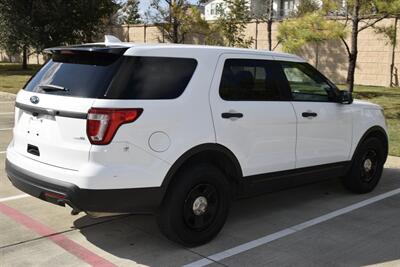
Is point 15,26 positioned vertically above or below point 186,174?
above

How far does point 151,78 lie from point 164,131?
1.53ft

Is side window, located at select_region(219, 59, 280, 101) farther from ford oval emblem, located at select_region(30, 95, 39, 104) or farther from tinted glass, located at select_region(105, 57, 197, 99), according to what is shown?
ford oval emblem, located at select_region(30, 95, 39, 104)

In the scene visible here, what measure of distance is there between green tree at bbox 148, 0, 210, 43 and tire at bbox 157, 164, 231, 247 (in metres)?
21.0

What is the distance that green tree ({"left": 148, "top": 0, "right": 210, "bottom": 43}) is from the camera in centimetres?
2547

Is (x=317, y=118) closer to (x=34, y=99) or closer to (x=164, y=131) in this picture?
(x=164, y=131)

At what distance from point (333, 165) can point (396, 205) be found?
3.09 ft

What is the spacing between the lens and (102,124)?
4.01 metres

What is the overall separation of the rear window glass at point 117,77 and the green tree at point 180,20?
20822 mm

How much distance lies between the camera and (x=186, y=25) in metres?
26.2

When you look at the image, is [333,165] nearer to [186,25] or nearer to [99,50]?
[99,50]

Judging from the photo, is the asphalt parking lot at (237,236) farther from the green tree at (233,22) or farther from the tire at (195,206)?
the green tree at (233,22)

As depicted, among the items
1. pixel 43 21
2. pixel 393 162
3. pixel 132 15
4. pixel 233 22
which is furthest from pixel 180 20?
pixel 132 15

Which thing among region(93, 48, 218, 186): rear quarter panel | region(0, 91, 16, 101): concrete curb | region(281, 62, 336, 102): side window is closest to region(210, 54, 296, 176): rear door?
region(93, 48, 218, 186): rear quarter panel

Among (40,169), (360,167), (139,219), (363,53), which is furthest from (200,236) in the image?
(363,53)
